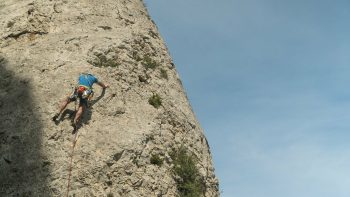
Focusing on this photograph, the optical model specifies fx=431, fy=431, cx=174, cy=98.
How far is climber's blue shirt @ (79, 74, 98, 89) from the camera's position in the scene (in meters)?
17.1

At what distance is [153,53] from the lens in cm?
2300

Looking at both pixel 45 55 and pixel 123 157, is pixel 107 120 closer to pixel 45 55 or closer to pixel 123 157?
pixel 123 157

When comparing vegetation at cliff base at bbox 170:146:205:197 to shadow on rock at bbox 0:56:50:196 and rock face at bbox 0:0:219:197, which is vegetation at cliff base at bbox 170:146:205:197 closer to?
rock face at bbox 0:0:219:197

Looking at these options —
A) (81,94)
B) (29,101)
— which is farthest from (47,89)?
(81,94)

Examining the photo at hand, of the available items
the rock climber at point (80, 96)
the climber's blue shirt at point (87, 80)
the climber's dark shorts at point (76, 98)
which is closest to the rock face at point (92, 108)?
the rock climber at point (80, 96)

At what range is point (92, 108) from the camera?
17.8m

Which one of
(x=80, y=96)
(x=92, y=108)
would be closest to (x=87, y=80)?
(x=80, y=96)


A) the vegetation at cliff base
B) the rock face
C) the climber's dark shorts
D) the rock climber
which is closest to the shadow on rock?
the rock face

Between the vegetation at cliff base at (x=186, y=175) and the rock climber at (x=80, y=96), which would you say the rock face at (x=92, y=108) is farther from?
the rock climber at (x=80, y=96)

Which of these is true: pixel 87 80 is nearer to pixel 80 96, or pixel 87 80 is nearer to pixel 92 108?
pixel 80 96

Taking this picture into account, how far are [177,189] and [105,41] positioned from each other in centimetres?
814

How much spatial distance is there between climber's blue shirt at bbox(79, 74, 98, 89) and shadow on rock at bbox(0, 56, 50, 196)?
226cm

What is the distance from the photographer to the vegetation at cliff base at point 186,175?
1767 centimetres

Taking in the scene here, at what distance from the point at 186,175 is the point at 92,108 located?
4808 mm
